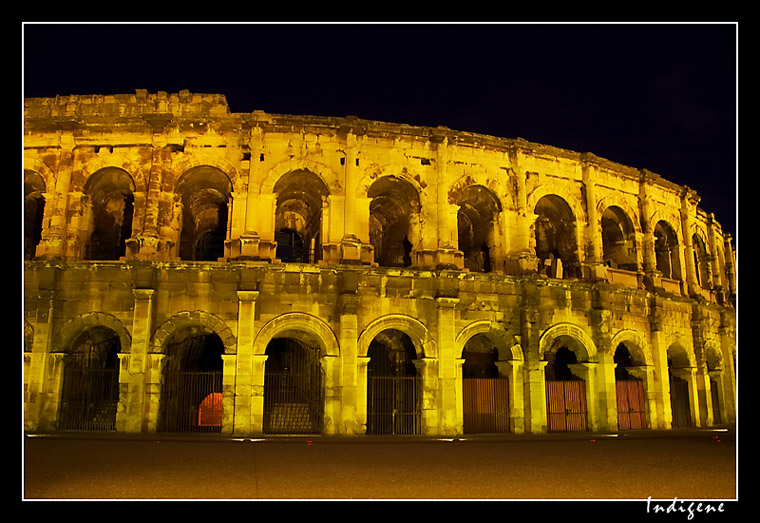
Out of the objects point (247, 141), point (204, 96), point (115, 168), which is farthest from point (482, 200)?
point (115, 168)

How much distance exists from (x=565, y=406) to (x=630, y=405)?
225 cm

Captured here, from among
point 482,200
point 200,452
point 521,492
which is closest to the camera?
point 521,492

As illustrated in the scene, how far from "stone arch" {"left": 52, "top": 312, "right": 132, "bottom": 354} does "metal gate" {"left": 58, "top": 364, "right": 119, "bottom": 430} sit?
0.72 metres

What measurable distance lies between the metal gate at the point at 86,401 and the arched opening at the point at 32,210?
3546mm

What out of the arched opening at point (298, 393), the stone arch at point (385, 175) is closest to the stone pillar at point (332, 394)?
the arched opening at point (298, 393)

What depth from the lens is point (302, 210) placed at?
61.3 feet

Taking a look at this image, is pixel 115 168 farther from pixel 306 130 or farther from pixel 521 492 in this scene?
pixel 521 492

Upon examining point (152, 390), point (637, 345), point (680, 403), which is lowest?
point (680, 403)

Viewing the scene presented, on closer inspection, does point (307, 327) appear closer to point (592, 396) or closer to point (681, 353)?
point (592, 396)

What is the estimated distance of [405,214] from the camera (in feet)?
57.6

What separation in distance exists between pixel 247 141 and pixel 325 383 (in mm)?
6449

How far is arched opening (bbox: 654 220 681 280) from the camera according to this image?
19375 mm

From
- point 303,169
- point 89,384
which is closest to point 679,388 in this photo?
point 303,169

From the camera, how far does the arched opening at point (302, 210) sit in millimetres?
15948
